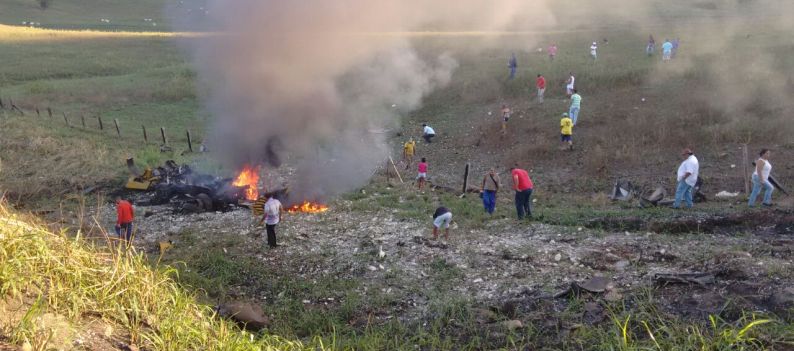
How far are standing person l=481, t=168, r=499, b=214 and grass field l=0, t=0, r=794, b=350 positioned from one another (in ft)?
1.11

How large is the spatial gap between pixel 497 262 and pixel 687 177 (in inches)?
203

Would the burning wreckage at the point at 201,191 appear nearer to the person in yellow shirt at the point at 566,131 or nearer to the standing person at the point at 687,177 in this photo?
the standing person at the point at 687,177

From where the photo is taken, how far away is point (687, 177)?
12016 mm

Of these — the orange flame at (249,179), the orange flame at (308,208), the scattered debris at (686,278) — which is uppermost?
the scattered debris at (686,278)

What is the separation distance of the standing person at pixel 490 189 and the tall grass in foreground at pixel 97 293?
732cm

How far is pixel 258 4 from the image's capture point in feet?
47.6

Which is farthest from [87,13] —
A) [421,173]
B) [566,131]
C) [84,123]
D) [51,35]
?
[566,131]

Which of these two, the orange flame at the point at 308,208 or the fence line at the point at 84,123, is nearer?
the orange flame at the point at 308,208

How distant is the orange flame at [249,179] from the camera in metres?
14.4

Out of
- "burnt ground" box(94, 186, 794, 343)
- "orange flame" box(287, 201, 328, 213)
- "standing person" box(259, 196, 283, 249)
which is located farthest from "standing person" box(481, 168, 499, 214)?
"standing person" box(259, 196, 283, 249)

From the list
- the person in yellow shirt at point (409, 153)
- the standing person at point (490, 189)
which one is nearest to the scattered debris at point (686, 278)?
the standing person at point (490, 189)

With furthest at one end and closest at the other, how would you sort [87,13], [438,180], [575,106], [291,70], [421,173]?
[87,13] < [575,106] < [438,180] < [421,173] < [291,70]

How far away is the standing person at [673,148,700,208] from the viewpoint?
39.1ft

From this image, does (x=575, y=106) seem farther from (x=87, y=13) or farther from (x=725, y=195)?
(x=87, y=13)
